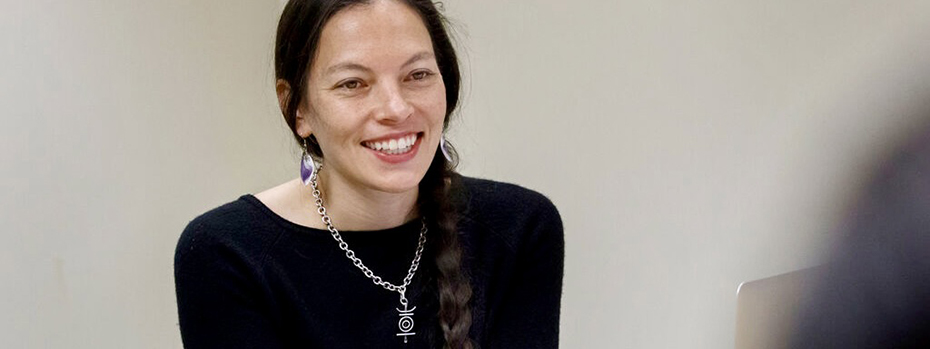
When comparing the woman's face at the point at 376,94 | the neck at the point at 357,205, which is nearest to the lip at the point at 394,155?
the woman's face at the point at 376,94

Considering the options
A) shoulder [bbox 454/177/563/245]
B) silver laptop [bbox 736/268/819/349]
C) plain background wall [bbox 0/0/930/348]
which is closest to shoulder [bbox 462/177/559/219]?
shoulder [bbox 454/177/563/245]

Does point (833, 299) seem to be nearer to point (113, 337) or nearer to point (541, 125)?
point (541, 125)

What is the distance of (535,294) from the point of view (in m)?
1.39

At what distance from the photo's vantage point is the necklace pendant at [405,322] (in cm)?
131

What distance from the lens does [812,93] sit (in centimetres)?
141

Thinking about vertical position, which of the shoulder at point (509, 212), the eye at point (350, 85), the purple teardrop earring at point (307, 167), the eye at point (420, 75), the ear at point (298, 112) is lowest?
the shoulder at point (509, 212)

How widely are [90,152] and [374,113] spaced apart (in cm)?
100

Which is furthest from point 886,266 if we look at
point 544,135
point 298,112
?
point 544,135

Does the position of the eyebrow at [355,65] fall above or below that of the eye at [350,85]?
above

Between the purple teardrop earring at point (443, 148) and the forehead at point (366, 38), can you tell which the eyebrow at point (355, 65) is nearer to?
the forehead at point (366, 38)

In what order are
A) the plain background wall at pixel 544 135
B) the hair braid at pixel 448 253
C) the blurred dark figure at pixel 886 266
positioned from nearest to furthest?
the blurred dark figure at pixel 886 266
the hair braid at pixel 448 253
the plain background wall at pixel 544 135

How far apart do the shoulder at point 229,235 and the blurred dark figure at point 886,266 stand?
Result: 103 centimetres

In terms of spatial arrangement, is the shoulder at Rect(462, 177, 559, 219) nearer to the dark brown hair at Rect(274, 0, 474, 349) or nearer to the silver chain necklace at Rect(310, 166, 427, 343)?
the dark brown hair at Rect(274, 0, 474, 349)

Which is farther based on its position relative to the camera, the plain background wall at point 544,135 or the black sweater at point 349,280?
the plain background wall at point 544,135
